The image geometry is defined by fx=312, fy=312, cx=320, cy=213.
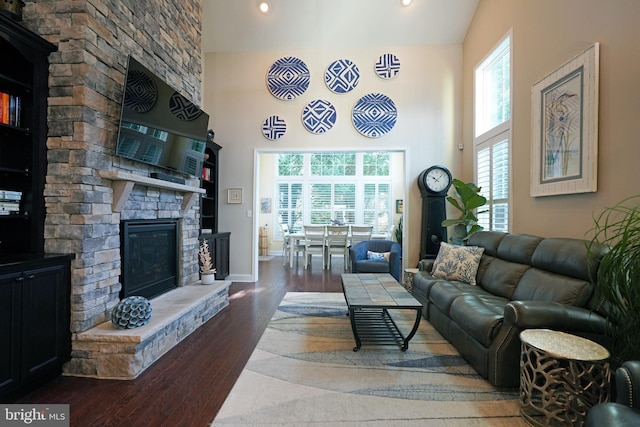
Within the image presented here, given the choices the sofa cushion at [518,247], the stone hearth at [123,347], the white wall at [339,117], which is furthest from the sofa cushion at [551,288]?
the stone hearth at [123,347]

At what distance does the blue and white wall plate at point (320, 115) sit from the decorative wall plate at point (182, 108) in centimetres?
208

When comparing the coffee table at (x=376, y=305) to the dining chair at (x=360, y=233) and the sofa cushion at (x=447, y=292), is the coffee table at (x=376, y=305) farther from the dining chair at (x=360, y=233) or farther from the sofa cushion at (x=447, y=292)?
the dining chair at (x=360, y=233)

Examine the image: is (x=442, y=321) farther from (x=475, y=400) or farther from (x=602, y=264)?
(x=602, y=264)

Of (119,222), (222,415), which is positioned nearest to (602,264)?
(222,415)

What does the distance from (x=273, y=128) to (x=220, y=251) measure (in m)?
2.25

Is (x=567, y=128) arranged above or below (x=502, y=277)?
above

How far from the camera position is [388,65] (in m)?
5.23

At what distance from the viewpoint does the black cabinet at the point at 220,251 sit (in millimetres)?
4758

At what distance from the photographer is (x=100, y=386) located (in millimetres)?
2107

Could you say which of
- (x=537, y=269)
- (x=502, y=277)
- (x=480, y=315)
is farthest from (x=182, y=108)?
(x=537, y=269)

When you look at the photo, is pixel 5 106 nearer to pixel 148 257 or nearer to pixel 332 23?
pixel 148 257

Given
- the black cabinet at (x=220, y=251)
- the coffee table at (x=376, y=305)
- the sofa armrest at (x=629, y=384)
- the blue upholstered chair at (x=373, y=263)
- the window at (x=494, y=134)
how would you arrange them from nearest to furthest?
the sofa armrest at (x=629, y=384), the coffee table at (x=376, y=305), the window at (x=494, y=134), the black cabinet at (x=220, y=251), the blue upholstered chair at (x=373, y=263)

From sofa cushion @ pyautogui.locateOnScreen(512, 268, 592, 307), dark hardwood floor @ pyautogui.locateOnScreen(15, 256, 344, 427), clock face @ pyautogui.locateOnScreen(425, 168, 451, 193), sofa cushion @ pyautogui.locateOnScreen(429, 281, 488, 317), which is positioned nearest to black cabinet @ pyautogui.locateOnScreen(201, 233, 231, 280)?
dark hardwood floor @ pyautogui.locateOnScreen(15, 256, 344, 427)

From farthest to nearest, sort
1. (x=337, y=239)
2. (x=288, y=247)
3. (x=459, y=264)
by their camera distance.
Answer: (x=288, y=247) < (x=337, y=239) < (x=459, y=264)
